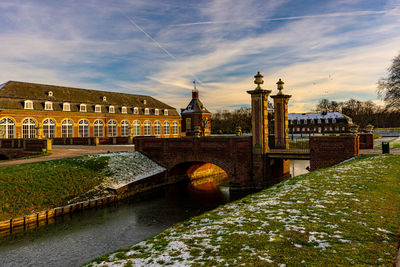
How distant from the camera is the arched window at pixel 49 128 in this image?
4112cm

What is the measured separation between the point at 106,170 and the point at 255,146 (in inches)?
428

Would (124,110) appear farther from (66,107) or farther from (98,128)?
(66,107)

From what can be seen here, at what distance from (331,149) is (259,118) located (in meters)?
4.96

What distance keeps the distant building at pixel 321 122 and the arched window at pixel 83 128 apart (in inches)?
2011

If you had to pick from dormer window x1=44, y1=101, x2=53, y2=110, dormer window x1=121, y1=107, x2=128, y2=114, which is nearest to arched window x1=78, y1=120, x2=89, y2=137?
dormer window x1=44, y1=101, x2=53, y2=110

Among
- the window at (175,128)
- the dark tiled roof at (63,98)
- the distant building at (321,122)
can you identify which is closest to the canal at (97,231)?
the dark tiled roof at (63,98)

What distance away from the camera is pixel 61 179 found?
16234mm

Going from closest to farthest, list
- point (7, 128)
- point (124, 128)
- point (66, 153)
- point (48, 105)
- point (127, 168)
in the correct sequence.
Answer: point (127, 168)
point (66, 153)
point (7, 128)
point (48, 105)
point (124, 128)

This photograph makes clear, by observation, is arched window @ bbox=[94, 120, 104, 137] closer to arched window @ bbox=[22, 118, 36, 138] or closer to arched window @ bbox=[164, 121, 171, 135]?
arched window @ bbox=[22, 118, 36, 138]

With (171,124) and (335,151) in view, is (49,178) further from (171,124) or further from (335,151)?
(171,124)

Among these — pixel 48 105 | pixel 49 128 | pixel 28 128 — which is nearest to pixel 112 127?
pixel 49 128

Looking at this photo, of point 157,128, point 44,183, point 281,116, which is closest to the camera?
point 44,183

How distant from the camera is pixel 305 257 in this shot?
4535 mm

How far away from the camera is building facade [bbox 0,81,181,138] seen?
37.9m
